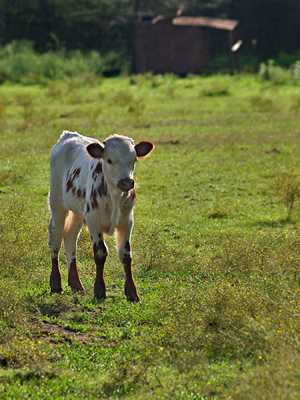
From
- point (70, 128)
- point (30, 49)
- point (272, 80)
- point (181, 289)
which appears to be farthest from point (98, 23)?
point (181, 289)

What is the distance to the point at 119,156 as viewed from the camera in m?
10.9

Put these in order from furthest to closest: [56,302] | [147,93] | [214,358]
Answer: [147,93]
[56,302]
[214,358]

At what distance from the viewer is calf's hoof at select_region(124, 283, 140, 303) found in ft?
35.5

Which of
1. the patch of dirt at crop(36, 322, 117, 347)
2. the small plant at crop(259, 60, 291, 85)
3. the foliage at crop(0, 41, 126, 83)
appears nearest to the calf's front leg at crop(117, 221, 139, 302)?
the patch of dirt at crop(36, 322, 117, 347)

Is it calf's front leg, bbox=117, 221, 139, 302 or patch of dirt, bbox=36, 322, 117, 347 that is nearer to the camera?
patch of dirt, bbox=36, 322, 117, 347

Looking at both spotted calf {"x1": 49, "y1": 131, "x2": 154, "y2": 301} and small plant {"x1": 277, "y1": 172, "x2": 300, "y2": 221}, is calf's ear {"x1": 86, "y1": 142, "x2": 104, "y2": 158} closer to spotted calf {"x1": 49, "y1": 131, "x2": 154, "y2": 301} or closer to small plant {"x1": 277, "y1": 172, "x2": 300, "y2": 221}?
spotted calf {"x1": 49, "y1": 131, "x2": 154, "y2": 301}

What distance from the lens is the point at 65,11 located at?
201 ft

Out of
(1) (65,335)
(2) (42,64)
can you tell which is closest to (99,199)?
(1) (65,335)

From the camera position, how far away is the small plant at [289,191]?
1628cm

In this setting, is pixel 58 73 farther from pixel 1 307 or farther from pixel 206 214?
pixel 1 307

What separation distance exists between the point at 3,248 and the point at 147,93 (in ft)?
96.3

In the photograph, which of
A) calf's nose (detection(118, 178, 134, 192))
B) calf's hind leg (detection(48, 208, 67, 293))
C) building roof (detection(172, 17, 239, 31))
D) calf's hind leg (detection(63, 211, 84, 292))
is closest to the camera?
calf's nose (detection(118, 178, 134, 192))

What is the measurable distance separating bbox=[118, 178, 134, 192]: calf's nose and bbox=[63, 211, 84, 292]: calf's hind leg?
1275 mm

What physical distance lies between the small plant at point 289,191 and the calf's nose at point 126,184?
5602 millimetres
